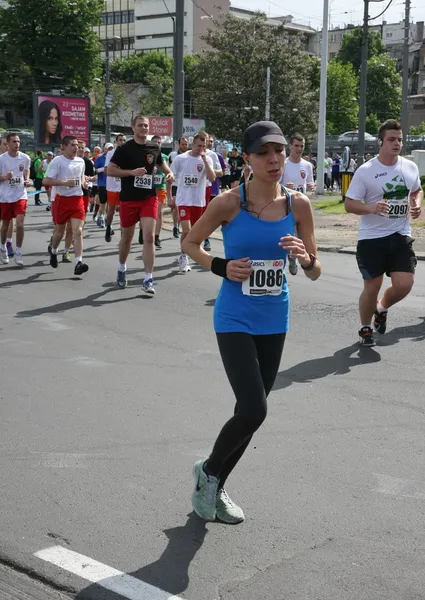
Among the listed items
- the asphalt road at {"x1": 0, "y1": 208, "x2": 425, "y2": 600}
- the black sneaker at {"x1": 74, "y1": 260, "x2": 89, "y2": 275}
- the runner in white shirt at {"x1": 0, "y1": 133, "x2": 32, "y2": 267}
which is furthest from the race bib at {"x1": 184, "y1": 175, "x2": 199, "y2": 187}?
the asphalt road at {"x1": 0, "y1": 208, "x2": 425, "y2": 600}

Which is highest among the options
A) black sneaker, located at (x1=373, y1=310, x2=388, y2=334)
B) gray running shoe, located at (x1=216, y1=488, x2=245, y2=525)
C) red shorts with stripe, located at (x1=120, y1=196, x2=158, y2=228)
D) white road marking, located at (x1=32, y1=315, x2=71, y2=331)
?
red shorts with stripe, located at (x1=120, y1=196, x2=158, y2=228)

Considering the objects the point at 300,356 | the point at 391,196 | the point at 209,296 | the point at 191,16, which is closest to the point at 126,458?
the point at 300,356

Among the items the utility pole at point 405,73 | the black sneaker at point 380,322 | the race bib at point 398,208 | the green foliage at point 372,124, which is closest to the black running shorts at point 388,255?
Result: the race bib at point 398,208

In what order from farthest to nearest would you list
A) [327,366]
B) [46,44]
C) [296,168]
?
1. [46,44]
2. [296,168]
3. [327,366]

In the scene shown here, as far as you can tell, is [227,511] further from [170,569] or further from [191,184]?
[191,184]

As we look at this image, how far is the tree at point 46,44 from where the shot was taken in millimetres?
78062

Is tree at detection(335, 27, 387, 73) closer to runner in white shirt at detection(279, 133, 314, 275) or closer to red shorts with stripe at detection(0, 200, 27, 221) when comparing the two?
red shorts with stripe at detection(0, 200, 27, 221)

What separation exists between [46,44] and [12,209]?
7003 centimetres

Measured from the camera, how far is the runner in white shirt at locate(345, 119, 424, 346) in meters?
7.95

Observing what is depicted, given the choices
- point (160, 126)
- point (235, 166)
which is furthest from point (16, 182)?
point (160, 126)

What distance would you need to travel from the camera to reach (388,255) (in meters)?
8.04

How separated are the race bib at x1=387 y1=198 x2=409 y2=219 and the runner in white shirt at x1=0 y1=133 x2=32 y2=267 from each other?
7.25 metres

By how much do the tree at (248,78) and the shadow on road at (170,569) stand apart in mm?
54546

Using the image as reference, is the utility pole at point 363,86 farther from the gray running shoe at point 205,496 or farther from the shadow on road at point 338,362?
the gray running shoe at point 205,496
